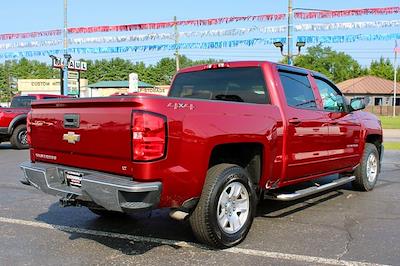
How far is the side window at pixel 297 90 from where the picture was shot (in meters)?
5.88

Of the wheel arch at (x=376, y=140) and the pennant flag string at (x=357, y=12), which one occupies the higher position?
the pennant flag string at (x=357, y=12)

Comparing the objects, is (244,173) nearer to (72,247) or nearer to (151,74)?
(72,247)

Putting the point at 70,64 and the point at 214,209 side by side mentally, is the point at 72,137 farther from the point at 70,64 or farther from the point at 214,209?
the point at 70,64

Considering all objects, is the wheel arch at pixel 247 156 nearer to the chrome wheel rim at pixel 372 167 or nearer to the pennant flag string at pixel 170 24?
the chrome wheel rim at pixel 372 167

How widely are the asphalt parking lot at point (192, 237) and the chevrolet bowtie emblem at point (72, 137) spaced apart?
1.08 m

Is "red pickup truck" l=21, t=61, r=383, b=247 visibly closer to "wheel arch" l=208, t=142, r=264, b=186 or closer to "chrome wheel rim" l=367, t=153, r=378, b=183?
"wheel arch" l=208, t=142, r=264, b=186

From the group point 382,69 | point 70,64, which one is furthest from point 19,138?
point 382,69

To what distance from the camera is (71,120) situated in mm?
4719

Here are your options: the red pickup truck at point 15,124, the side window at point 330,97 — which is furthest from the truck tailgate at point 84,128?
the red pickup truck at point 15,124

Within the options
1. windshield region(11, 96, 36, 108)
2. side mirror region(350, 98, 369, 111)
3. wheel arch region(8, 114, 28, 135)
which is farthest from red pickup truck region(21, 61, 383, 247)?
windshield region(11, 96, 36, 108)

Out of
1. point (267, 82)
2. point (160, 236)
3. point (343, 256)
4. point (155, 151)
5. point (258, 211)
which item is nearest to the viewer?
point (155, 151)

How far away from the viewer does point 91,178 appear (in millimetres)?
4332

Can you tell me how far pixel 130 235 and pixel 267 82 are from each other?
233 centimetres

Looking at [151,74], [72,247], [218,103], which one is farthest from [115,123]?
[151,74]
